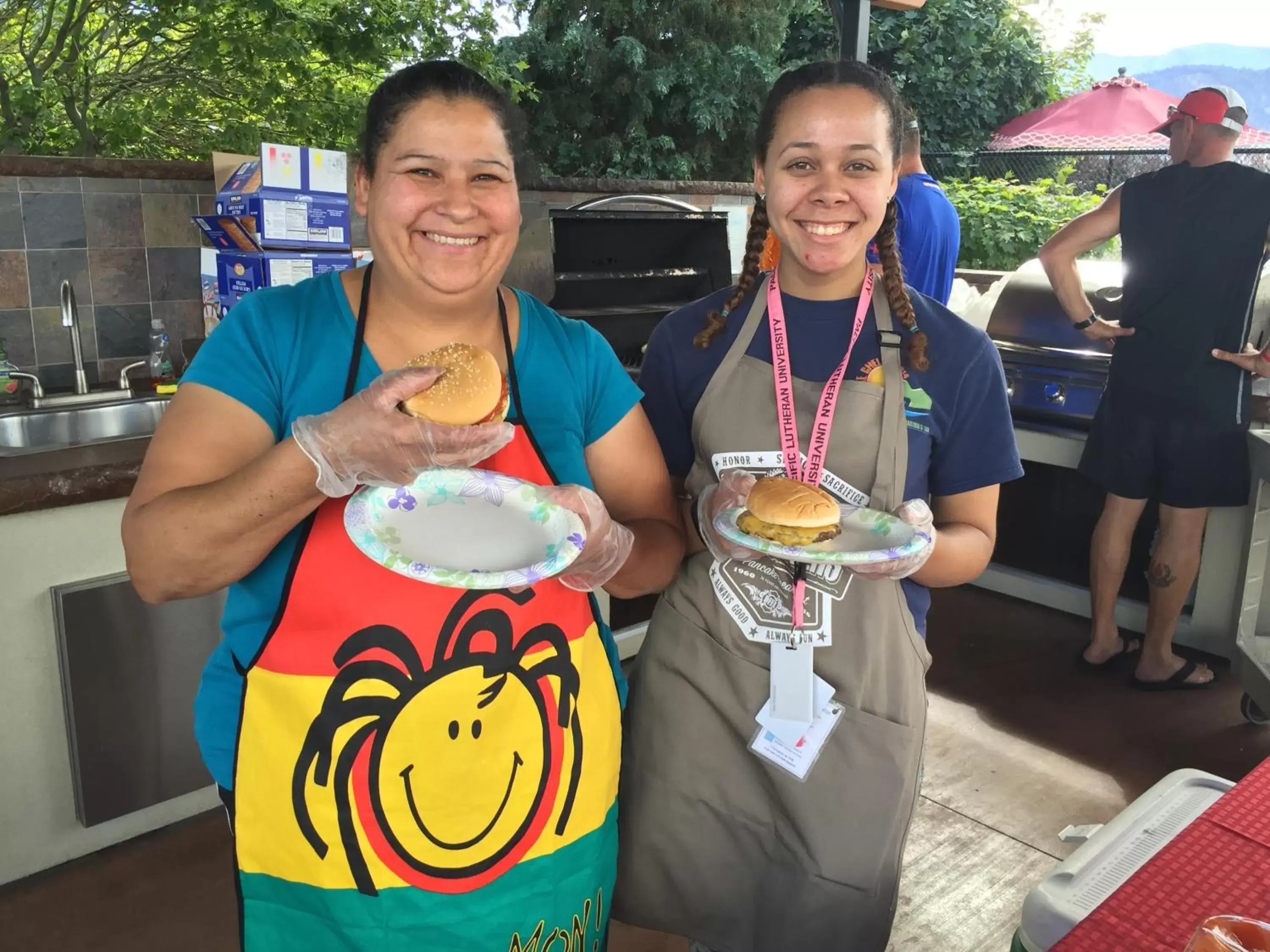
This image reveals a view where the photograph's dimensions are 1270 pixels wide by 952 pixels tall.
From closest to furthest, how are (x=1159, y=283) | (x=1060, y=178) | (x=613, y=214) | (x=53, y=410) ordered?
(x=53, y=410), (x=1159, y=283), (x=613, y=214), (x=1060, y=178)

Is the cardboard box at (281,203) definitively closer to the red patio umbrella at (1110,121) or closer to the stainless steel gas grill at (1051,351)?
the stainless steel gas grill at (1051,351)

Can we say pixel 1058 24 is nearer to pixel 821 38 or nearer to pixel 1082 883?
pixel 821 38

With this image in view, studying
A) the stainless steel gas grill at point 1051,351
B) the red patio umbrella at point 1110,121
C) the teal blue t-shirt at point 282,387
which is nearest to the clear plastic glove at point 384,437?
the teal blue t-shirt at point 282,387

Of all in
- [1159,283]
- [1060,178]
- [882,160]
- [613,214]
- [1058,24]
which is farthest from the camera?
[1058,24]

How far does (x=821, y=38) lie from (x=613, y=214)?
11.9 metres

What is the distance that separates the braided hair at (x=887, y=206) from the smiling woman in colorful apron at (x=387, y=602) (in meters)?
0.45

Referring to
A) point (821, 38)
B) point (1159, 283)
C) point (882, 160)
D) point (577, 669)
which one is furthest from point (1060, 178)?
point (577, 669)

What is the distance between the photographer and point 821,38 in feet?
46.2

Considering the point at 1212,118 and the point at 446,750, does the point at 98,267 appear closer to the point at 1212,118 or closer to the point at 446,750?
the point at 446,750

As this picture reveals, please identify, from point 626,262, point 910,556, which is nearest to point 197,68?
point 626,262

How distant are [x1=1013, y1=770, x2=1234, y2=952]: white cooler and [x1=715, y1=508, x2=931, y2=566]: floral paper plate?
461mm

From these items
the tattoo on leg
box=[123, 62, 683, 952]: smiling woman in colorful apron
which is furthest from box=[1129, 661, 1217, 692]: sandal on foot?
box=[123, 62, 683, 952]: smiling woman in colorful apron

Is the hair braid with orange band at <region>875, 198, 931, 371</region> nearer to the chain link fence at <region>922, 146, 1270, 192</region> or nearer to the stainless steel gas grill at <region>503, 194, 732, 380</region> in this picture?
the stainless steel gas grill at <region>503, 194, 732, 380</region>

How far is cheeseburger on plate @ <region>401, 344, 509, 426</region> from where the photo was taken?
3.69ft
